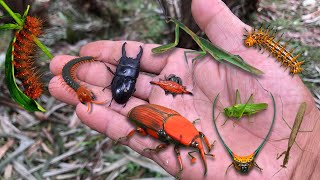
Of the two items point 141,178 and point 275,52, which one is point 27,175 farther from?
point 275,52

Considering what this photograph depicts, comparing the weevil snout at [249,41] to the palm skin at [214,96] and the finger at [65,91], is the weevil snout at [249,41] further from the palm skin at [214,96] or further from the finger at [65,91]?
the finger at [65,91]

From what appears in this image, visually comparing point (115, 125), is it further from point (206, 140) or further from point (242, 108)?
point (242, 108)

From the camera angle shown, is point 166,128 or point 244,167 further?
point 166,128

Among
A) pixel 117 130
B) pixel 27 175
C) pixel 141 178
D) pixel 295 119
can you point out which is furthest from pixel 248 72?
pixel 27 175

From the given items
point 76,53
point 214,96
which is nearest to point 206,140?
point 214,96

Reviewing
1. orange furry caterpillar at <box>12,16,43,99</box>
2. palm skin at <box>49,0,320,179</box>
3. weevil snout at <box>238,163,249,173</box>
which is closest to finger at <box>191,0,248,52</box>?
palm skin at <box>49,0,320,179</box>

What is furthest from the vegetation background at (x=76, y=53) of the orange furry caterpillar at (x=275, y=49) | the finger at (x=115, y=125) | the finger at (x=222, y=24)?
the orange furry caterpillar at (x=275, y=49)
